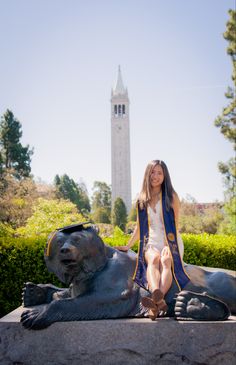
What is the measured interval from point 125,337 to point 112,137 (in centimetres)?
5721

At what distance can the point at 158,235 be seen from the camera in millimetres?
3582

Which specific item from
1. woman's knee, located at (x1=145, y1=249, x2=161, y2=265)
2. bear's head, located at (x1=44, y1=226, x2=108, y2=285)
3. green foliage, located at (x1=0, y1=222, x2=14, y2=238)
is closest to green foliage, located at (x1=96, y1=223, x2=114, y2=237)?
green foliage, located at (x1=0, y1=222, x2=14, y2=238)

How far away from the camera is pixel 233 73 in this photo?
21.4 meters

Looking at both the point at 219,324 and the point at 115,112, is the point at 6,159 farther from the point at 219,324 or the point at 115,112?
the point at 219,324

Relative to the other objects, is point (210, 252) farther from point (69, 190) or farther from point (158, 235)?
point (69, 190)

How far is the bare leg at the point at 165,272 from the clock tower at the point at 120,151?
52707mm

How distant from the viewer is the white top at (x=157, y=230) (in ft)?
11.7

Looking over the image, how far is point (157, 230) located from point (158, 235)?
0.16 ft

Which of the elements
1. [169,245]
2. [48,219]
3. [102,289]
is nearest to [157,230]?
[169,245]

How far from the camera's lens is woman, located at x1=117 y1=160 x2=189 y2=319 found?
3308mm

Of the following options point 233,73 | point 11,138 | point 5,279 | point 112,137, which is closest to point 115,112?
point 112,137

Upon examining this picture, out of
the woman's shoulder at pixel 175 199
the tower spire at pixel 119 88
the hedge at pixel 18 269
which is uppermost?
the tower spire at pixel 119 88

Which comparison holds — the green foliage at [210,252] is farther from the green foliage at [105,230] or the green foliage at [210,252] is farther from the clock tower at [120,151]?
the clock tower at [120,151]

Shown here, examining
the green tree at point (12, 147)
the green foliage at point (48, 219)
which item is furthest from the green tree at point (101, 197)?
the green foliage at point (48, 219)
